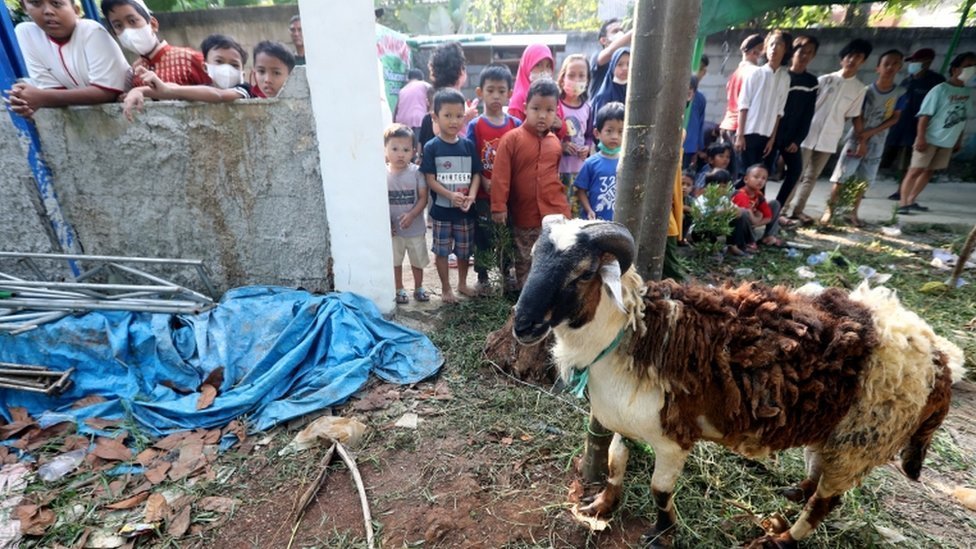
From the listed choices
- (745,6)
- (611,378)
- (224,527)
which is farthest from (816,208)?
(224,527)

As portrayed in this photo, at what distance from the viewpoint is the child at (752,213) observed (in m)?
6.39

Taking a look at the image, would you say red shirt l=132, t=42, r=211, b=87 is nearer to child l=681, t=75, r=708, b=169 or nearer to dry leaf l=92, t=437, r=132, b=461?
dry leaf l=92, t=437, r=132, b=461

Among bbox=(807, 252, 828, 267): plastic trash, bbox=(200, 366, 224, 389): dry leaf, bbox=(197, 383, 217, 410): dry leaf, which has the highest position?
bbox=(807, 252, 828, 267): plastic trash

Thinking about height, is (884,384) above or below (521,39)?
below

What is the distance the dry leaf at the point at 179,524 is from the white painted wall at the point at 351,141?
2198 mm

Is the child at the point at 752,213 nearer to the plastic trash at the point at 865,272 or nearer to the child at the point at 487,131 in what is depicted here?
the plastic trash at the point at 865,272

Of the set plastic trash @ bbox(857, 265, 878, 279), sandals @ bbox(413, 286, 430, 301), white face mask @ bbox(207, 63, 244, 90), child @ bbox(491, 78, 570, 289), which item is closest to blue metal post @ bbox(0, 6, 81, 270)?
white face mask @ bbox(207, 63, 244, 90)

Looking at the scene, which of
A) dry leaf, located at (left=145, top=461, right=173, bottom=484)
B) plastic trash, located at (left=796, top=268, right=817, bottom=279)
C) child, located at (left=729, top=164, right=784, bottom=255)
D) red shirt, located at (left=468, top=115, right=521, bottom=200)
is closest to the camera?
dry leaf, located at (left=145, top=461, right=173, bottom=484)

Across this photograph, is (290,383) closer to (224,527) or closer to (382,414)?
(382,414)

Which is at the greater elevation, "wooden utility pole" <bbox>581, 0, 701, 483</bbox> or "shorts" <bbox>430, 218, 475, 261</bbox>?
"wooden utility pole" <bbox>581, 0, 701, 483</bbox>

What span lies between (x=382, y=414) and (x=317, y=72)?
2.85 m

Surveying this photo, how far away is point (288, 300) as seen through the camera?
164 inches

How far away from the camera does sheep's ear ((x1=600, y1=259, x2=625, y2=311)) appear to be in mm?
→ 1851

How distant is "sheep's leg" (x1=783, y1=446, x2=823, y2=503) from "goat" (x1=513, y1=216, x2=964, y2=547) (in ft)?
0.88
